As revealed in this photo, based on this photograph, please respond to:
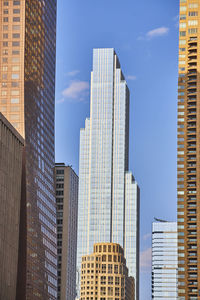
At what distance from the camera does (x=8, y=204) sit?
14000 cm

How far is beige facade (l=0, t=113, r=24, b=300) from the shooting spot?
5335 inches

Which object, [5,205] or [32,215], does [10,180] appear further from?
[32,215]

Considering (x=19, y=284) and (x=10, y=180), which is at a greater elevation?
(x=10, y=180)

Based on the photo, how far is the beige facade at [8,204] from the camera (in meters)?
136

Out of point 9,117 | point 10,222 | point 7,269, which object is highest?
point 9,117

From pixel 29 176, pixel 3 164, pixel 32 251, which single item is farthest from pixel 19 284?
pixel 3 164

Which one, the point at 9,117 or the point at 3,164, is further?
the point at 9,117

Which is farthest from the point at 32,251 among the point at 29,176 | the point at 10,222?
the point at 10,222

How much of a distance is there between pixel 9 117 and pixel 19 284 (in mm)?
43435

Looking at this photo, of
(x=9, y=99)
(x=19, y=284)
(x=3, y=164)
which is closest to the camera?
(x=3, y=164)

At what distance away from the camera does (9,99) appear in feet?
647

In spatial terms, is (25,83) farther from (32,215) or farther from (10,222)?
(10,222)

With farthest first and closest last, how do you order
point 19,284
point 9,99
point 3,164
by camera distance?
point 9,99, point 19,284, point 3,164

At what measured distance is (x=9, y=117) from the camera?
191500 millimetres
